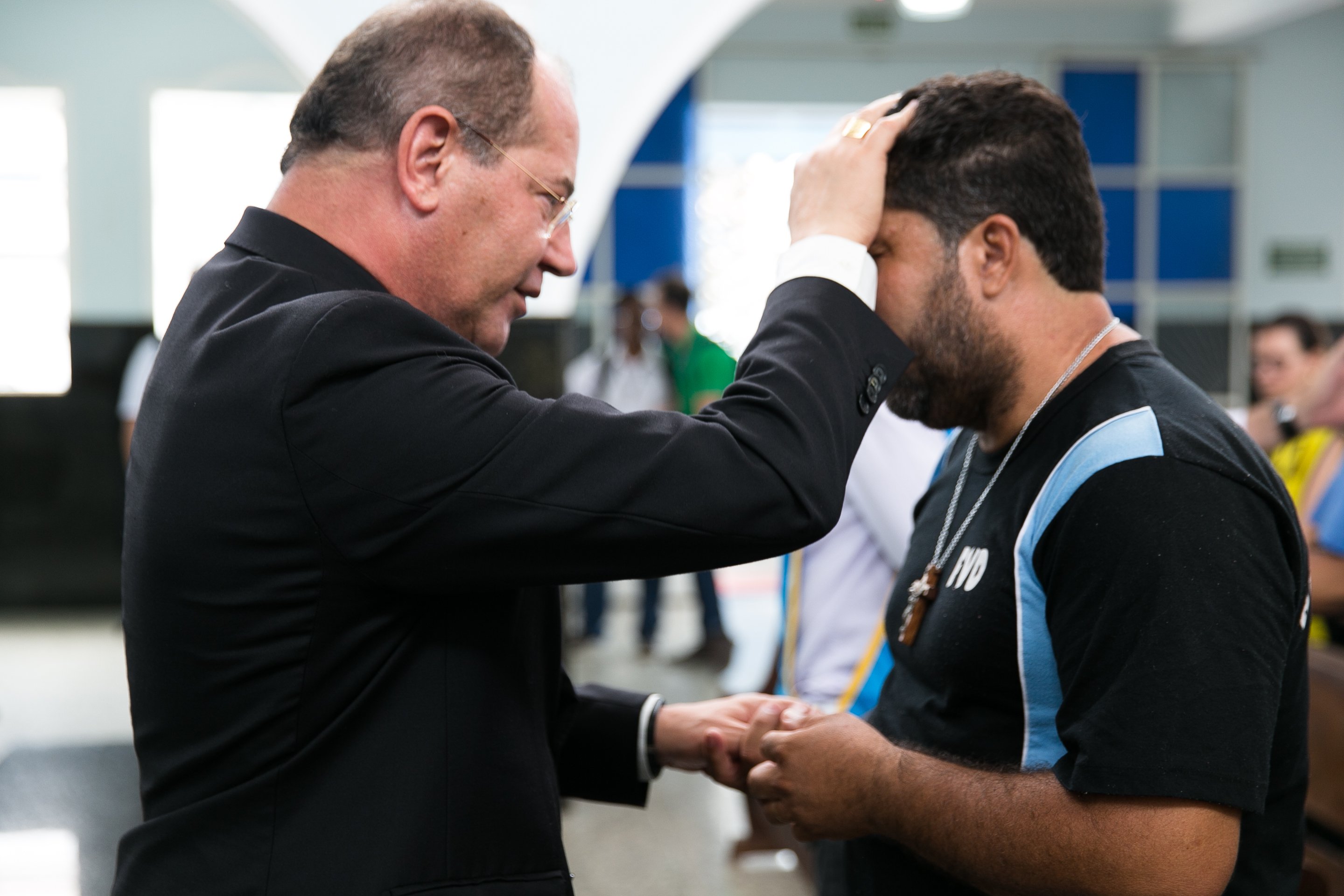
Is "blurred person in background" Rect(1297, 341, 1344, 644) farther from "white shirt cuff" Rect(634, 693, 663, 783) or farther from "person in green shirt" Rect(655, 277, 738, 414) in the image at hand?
"person in green shirt" Rect(655, 277, 738, 414)

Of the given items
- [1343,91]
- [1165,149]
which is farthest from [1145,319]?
[1343,91]

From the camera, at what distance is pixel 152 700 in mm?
1038

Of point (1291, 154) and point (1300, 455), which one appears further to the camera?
point (1291, 154)

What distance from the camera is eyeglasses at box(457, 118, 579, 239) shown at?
1.10m

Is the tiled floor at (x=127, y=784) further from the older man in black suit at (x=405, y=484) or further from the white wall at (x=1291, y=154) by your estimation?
the white wall at (x=1291, y=154)

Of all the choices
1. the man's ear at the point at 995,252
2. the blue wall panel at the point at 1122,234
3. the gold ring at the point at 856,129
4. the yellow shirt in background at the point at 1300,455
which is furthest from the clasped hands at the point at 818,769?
the blue wall panel at the point at 1122,234

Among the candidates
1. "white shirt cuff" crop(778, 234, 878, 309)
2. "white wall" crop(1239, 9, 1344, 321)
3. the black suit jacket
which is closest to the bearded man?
"white shirt cuff" crop(778, 234, 878, 309)

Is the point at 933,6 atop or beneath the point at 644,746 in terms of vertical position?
atop

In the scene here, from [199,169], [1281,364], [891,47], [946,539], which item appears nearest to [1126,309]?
[891,47]

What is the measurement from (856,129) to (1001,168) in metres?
0.18

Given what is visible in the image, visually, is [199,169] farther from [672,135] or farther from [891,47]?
[891,47]

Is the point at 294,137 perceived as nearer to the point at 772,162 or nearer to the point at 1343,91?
the point at 772,162

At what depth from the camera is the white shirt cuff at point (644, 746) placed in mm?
1461

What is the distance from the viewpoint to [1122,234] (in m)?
10.1
